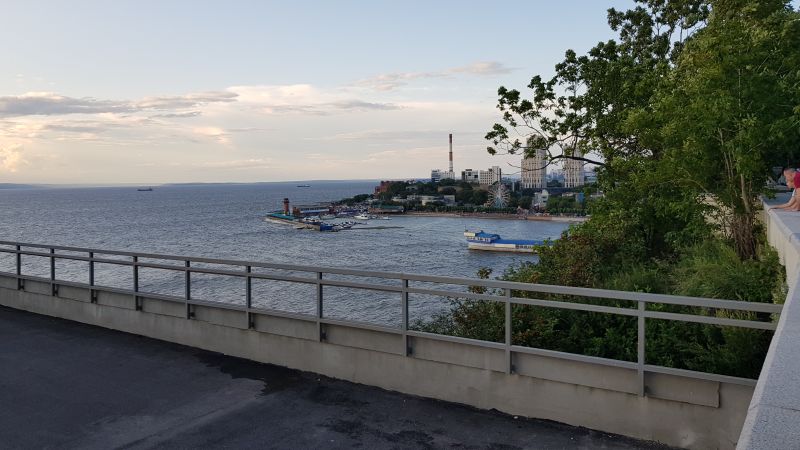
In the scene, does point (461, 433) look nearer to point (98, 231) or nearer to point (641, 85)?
point (641, 85)

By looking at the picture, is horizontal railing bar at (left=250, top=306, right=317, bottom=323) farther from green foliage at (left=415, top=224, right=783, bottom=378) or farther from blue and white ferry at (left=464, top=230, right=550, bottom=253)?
blue and white ferry at (left=464, top=230, right=550, bottom=253)

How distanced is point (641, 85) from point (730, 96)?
245 inches

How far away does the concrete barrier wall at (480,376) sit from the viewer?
5.41 metres

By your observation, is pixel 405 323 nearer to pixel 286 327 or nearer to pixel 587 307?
pixel 286 327

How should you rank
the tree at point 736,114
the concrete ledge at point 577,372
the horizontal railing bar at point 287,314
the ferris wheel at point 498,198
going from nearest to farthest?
the concrete ledge at point 577,372, the horizontal railing bar at point 287,314, the tree at point 736,114, the ferris wheel at point 498,198

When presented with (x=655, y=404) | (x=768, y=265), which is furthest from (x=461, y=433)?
(x=768, y=265)

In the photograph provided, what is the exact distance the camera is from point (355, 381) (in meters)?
7.24

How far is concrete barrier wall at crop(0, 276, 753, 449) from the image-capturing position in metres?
5.41

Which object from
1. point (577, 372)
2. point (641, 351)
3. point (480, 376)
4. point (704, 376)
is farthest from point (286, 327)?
point (704, 376)

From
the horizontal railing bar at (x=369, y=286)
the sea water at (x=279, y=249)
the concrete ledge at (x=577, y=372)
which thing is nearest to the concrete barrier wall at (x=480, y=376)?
the concrete ledge at (x=577, y=372)

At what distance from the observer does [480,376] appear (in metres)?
6.42

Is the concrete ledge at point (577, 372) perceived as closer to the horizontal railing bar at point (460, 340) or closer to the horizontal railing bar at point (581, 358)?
the horizontal railing bar at point (581, 358)

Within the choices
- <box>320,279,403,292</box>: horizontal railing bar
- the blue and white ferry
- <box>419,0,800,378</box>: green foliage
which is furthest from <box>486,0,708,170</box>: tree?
the blue and white ferry

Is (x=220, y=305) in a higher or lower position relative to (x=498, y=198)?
higher
